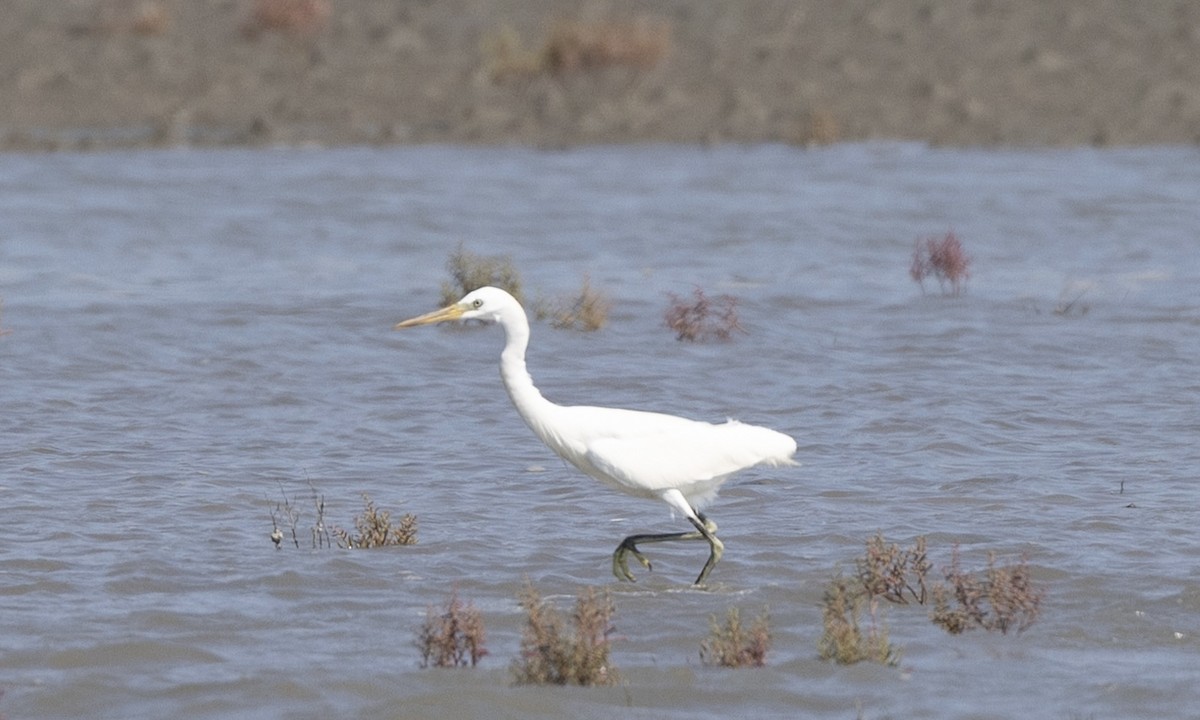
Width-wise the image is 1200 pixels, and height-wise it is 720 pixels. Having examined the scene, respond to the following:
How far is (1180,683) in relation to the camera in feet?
21.4

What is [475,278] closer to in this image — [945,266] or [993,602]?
[945,266]

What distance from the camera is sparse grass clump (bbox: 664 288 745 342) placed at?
43.8 feet

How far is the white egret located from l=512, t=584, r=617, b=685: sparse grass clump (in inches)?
55.2

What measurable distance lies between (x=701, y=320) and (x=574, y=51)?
11240 millimetres

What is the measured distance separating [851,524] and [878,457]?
4.78 feet

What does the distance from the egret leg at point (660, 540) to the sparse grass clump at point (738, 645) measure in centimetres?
120

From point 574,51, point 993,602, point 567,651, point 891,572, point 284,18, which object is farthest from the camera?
point 284,18

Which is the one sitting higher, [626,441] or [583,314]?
[583,314]

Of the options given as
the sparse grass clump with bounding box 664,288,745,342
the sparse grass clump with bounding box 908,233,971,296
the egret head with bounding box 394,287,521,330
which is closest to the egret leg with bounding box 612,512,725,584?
the egret head with bounding box 394,287,521,330

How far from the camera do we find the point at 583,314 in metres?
13.7

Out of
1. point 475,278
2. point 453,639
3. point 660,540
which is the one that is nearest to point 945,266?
point 475,278

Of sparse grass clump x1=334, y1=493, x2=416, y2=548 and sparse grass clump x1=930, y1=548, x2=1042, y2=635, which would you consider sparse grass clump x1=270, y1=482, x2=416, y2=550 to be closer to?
sparse grass clump x1=334, y1=493, x2=416, y2=548

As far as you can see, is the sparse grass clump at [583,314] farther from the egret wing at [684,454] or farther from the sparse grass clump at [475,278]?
the egret wing at [684,454]

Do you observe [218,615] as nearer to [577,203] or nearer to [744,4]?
[577,203]
